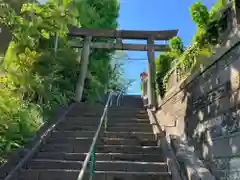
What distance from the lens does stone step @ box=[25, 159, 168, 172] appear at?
201 inches

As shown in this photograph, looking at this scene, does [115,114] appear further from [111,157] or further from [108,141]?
[111,157]

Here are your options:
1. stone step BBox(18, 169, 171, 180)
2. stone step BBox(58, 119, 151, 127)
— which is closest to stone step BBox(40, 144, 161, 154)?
stone step BBox(18, 169, 171, 180)

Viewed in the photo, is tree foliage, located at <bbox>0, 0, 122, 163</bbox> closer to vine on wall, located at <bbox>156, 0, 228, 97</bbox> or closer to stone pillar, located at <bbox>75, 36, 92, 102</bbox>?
stone pillar, located at <bbox>75, 36, 92, 102</bbox>

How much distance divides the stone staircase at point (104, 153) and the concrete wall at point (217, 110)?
0.73 m

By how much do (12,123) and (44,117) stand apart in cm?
221

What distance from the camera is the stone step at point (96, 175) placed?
4746 millimetres

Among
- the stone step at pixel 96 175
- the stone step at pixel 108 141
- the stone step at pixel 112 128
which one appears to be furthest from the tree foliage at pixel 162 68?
the stone step at pixel 96 175

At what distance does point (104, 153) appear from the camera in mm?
5730

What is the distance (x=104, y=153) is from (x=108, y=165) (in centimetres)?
54

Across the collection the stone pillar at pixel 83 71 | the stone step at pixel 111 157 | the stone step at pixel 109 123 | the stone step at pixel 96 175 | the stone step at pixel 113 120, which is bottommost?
the stone step at pixel 96 175

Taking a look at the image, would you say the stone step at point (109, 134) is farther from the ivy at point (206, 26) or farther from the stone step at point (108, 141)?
the ivy at point (206, 26)

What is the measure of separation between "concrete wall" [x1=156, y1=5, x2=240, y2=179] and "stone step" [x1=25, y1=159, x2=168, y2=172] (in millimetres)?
837

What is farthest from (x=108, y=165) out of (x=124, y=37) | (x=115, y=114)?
(x=124, y=37)

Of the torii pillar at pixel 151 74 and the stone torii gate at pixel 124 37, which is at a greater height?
the stone torii gate at pixel 124 37
